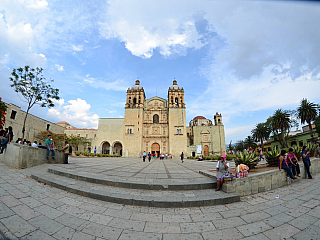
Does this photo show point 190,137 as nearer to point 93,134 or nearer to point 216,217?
point 93,134

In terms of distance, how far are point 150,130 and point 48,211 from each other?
33619 mm

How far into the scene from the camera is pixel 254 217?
9.55ft

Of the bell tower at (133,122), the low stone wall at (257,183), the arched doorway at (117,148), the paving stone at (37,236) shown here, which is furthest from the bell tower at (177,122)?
the paving stone at (37,236)

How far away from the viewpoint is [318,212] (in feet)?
Result: 9.78

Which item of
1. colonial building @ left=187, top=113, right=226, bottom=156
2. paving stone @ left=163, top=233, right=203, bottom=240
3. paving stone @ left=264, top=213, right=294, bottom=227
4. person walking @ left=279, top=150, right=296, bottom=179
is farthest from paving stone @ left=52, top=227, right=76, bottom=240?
colonial building @ left=187, top=113, right=226, bottom=156

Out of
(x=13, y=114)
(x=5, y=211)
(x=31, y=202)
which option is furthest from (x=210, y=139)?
(x=13, y=114)

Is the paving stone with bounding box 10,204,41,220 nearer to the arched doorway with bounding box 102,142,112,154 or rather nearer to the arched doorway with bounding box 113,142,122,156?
the arched doorway with bounding box 113,142,122,156

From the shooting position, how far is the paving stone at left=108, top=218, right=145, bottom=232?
2518mm

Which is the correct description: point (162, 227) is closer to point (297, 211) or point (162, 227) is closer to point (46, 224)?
point (46, 224)

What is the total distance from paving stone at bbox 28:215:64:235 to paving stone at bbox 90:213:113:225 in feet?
1.75

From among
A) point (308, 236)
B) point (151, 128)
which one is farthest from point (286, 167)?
point (151, 128)

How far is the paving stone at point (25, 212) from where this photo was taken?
2626mm

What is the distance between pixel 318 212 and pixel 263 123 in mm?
43499

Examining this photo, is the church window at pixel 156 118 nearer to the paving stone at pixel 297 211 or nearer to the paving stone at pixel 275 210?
the paving stone at pixel 275 210
